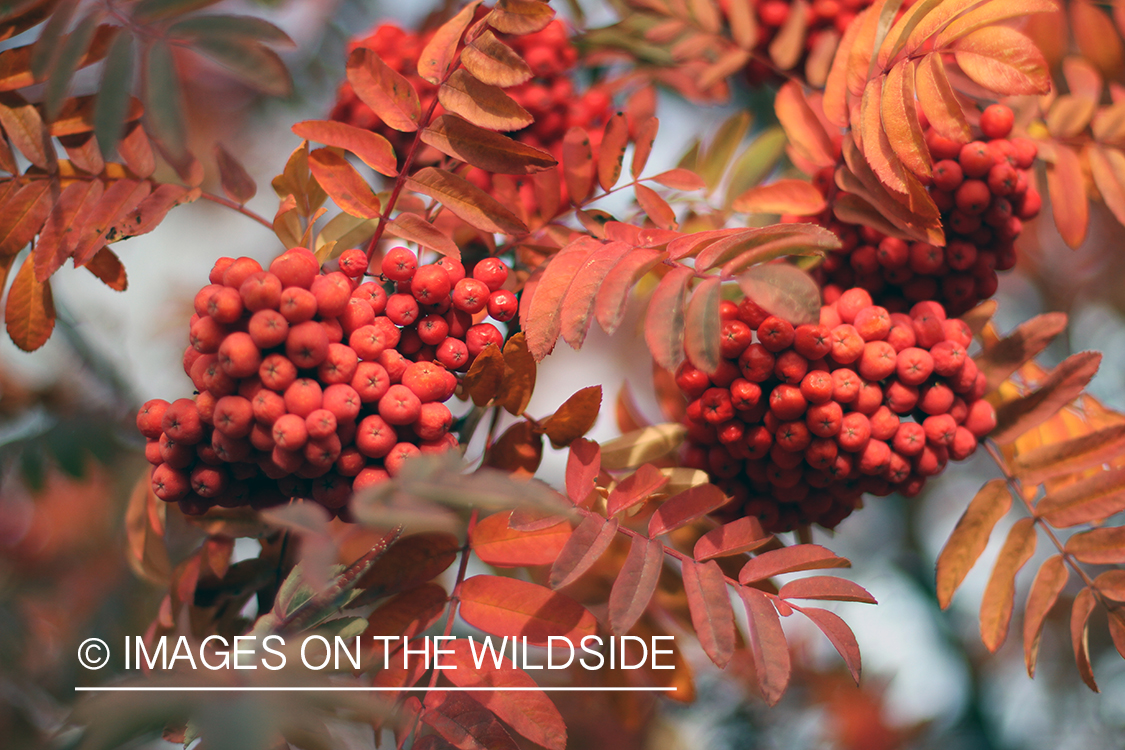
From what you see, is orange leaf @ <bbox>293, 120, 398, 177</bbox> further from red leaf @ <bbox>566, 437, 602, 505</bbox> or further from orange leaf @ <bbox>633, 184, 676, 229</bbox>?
red leaf @ <bbox>566, 437, 602, 505</bbox>

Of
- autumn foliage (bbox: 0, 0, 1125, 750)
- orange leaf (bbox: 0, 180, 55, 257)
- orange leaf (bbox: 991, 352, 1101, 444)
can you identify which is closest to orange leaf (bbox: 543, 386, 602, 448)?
autumn foliage (bbox: 0, 0, 1125, 750)

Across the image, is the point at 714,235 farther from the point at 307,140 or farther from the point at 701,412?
the point at 307,140

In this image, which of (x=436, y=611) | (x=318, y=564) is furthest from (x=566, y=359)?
(x=318, y=564)

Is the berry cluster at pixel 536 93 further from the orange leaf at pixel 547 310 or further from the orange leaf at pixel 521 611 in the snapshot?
the orange leaf at pixel 521 611

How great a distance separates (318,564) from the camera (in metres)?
0.75

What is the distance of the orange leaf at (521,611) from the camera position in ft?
3.64

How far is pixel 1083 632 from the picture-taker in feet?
3.93

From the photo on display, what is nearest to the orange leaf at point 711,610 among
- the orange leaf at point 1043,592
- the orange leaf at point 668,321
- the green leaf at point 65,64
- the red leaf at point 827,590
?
the red leaf at point 827,590

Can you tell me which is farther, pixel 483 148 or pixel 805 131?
pixel 805 131

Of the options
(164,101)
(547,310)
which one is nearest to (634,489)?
(547,310)

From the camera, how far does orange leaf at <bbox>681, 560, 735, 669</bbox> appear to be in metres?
0.98

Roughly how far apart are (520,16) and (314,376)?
23.0 inches

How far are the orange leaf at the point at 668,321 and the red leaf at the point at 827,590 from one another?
1.38 ft

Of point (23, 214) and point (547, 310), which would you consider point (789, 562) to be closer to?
point (547, 310)
